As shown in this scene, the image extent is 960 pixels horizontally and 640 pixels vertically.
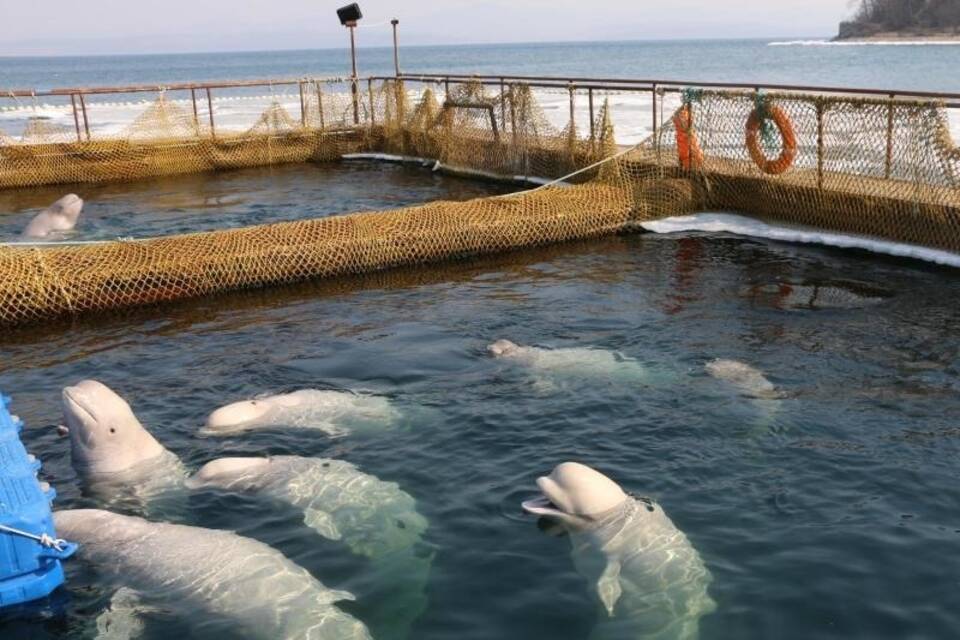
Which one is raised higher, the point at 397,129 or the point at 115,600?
the point at 397,129


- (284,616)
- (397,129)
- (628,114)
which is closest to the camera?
(284,616)

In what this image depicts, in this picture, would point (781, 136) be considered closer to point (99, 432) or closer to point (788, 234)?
point (788, 234)

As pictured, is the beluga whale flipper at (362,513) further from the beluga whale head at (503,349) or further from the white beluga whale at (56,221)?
the white beluga whale at (56,221)

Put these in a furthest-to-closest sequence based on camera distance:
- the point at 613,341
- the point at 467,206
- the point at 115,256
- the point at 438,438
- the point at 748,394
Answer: the point at 467,206 → the point at 115,256 → the point at 613,341 → the point at 748,394 → the point at 438,438

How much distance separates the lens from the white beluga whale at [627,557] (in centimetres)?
529

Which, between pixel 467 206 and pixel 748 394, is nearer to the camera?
pixel 748 394

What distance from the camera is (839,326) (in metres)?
10.2

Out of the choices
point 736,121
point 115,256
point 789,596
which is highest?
point 736,121

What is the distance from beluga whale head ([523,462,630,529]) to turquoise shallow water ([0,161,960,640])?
0.16m

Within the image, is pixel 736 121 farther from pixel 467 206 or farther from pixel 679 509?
pixel 679 509

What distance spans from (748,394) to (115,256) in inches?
287

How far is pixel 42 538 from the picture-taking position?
5.34 metres

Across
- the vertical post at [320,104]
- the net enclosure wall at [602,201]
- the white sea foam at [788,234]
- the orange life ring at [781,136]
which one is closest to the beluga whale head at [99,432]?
the net enclosure wall at [602,201]

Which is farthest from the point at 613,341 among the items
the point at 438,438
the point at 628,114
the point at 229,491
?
the point at 628,114
